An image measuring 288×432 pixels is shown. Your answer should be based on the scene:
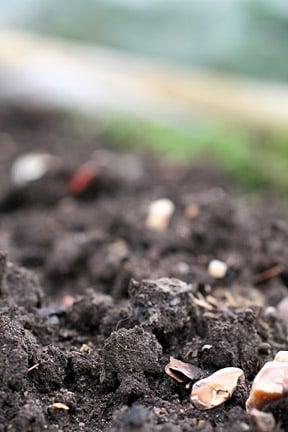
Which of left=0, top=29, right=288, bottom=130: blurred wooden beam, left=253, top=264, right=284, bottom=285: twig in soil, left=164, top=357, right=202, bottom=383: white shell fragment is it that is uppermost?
left=164, top=357, right=202, bottom=383: white shell fragment

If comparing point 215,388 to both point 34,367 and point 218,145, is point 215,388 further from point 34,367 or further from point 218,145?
point 218,145

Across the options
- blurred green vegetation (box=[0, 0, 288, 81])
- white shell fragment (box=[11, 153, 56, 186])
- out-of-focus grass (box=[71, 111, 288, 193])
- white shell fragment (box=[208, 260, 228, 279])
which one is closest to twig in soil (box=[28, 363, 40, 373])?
white shell fragment (box=[208, 260, 228, 279])

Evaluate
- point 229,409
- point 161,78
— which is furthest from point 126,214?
point 161,78

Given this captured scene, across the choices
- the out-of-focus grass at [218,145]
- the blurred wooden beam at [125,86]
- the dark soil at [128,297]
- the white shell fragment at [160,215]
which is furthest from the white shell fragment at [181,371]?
the blurred wooden beam at [125,86]

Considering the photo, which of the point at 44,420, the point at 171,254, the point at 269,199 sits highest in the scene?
the point at 44,420

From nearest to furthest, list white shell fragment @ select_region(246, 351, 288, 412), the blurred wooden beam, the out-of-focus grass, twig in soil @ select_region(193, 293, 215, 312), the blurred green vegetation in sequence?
white shell fragment @ select_region(246, 351, 288, 412) → twig in soil @ select_region(193, 293, 215, 312) → the out-of-focus grass → the blurred wooden beam → the blurred green vegetation

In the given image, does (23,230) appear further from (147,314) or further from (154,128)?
(154,128)

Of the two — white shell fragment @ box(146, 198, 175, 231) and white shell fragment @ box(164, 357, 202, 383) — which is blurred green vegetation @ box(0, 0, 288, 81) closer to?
white shell fragment @ box(146, 198, 175, 231)
